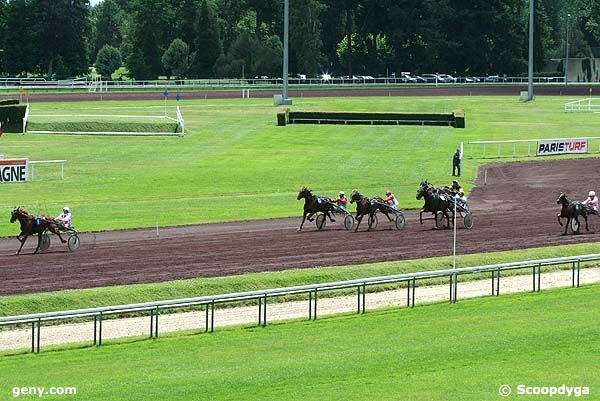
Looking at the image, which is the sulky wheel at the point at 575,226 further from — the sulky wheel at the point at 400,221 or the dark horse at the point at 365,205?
the dark horse at the point at 365,205

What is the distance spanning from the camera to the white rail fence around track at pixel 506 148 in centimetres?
5378

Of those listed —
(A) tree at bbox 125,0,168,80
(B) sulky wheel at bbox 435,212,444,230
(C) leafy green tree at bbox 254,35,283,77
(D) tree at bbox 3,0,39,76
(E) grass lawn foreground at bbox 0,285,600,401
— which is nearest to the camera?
(E) grass lawn foreground at bbox 0,285,600,401

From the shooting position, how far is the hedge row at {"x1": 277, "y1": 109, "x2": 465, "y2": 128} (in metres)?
65.6

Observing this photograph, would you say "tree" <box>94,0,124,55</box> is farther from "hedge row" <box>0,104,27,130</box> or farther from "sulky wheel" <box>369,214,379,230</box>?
"sulky wheel" <box>369,214,379,230</box>

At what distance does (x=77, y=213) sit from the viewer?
117 feet

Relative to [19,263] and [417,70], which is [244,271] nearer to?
[19,263]

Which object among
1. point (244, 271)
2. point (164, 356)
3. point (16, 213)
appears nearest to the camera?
point (164, 356)

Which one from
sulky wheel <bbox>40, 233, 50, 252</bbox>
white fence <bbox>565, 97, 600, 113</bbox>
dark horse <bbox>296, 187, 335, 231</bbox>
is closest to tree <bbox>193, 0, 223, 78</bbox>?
white fence <bbox>565, 97, 600, 113</bbox>

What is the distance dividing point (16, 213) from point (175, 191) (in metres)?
14.3

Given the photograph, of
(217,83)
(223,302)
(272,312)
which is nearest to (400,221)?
(272,312)

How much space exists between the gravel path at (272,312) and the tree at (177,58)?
87.1 metres

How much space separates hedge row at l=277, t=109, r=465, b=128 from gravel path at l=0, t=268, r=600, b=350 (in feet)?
131

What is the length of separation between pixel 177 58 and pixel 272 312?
90901mm

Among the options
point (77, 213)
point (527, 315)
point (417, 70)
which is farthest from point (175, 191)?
point (417, 70)
